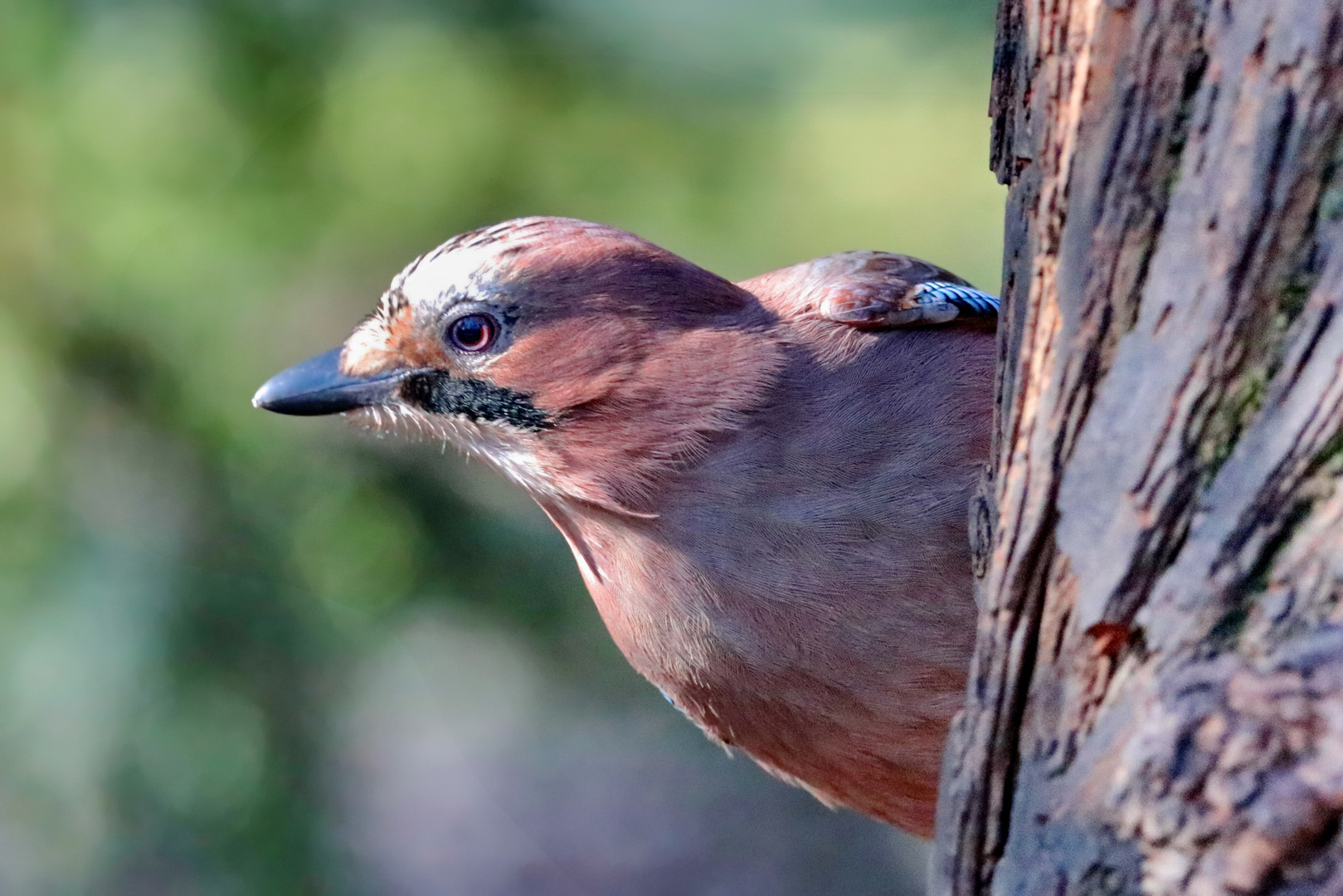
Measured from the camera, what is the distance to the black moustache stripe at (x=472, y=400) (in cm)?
267

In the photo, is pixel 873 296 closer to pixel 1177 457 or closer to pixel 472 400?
pixel 472 400

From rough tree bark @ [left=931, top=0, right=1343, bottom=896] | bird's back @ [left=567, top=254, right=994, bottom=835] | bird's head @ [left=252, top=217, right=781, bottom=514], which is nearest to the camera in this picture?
rough tree bark @ [left=931, top=0, right=1343, bottom=896]

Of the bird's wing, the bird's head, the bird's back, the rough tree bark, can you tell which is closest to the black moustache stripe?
the bird's head

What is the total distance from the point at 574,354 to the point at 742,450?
0.40 m

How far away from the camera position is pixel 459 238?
2801 millimetres

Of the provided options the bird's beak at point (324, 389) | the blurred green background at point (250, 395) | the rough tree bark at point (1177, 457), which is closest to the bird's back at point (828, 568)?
the bird's beak at point (324, 389)

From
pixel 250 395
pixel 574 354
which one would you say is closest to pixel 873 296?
pixel 574 354

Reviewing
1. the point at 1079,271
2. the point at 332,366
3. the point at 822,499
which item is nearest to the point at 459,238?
the point at 332,366

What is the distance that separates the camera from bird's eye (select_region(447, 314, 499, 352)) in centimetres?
271

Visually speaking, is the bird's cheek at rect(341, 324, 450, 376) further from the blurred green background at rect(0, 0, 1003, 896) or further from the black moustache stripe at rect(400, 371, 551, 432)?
the blurred green background at rect(0, 0, 1003, 896)

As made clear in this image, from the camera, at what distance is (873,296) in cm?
277

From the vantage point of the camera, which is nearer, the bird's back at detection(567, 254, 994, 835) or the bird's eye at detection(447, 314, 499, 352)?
the bird's back at detection(567, 254, 994, 835)

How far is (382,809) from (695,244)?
9.91ft

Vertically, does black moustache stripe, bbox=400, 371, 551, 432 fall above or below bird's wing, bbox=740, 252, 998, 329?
below
